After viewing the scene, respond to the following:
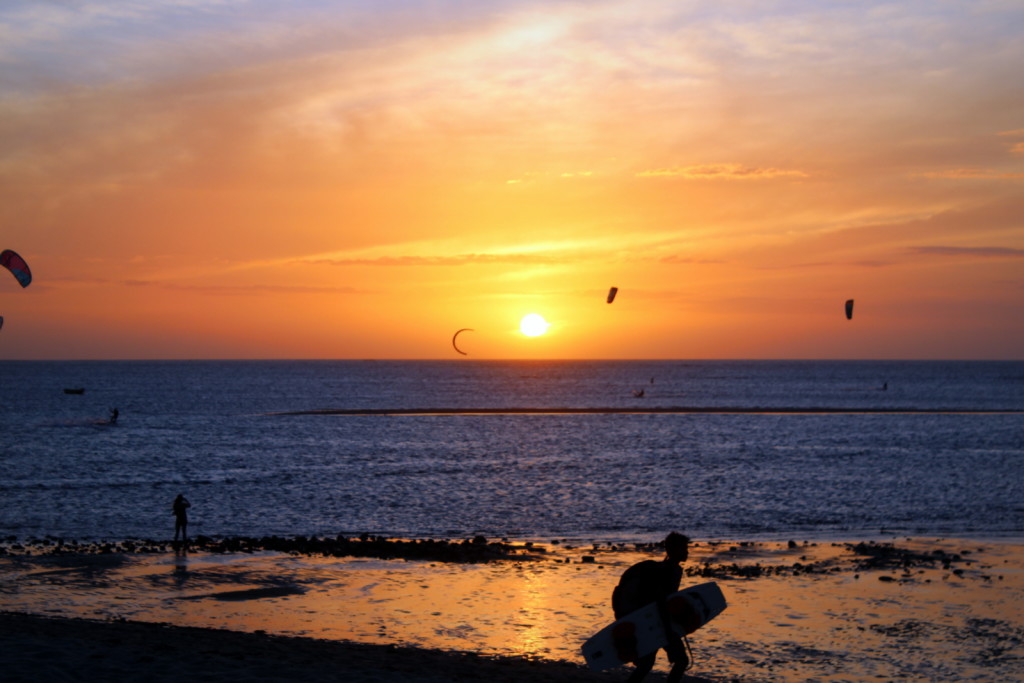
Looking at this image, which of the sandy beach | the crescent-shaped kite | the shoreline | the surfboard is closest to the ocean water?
the sandy beach

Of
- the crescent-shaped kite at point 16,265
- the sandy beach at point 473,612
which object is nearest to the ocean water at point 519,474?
the sandy beach at point 473,612

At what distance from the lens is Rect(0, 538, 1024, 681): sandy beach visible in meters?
13.4

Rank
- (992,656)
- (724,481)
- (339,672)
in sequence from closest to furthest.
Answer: (339,672) < (992,656) < (724,481)

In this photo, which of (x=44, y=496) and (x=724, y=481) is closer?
(x=44, y=496)

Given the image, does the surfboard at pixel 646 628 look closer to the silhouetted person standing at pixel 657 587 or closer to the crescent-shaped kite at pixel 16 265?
the silhouetted person standing at pixel 657 587

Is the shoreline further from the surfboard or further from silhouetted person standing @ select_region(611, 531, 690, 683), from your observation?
silhouetted person standing @ select_region(611, 531, 690, 683)

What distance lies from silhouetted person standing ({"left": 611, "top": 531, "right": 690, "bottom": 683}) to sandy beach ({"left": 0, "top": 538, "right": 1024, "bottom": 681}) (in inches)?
168

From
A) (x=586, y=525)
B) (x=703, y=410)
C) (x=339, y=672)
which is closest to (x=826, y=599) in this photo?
(x=339, y=672)

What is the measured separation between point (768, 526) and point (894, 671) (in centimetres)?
Answer: 2015

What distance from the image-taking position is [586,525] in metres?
35.3

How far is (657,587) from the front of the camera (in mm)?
9117

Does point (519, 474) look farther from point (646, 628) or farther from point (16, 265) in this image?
point (646, 628)

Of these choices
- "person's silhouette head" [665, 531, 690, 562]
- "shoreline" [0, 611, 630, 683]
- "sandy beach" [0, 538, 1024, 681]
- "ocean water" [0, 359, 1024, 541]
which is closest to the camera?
"person's silhouette head" [665, 531, 690, 562]

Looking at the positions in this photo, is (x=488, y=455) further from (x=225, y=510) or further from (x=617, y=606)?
(x=617, y=606)
